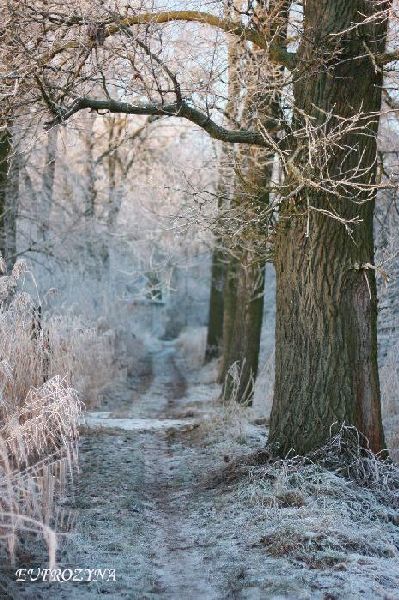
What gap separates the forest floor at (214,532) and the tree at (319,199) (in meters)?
0.81

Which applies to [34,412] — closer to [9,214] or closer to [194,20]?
[194,20]

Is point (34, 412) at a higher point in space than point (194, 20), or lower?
lower

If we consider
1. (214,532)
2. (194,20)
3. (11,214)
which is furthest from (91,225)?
(214,532)

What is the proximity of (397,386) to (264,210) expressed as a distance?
185 inches

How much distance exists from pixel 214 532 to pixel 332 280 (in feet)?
7.66

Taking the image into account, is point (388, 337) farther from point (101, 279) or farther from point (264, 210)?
point (101, 279)

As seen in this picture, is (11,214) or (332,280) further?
(11,214)

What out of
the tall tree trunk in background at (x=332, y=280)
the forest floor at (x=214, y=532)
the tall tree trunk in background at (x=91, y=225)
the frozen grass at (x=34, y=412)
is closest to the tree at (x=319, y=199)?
the tall tree trunk in background at (x=332, y=280)

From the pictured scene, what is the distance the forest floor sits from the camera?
4.27 meters

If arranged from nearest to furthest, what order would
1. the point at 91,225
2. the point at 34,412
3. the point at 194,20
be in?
the point at 34,412
the point at 194,20
the point at 91,225

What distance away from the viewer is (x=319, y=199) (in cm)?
646

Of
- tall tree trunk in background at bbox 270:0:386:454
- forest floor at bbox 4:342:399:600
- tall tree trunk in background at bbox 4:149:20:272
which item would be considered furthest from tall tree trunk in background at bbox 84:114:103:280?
tall tree trunk in background at bbox 270:0:386:454

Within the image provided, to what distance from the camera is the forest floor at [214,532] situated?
427 centimetres

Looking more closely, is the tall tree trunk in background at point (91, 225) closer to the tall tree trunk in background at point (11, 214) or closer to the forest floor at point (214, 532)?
the tall tree trunk in background at point (11, 214)
